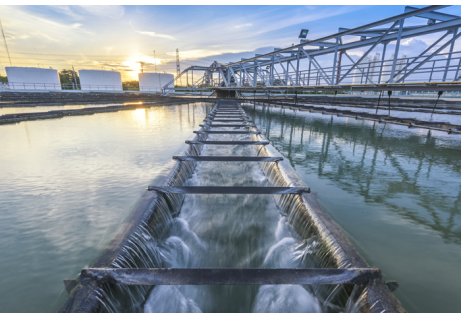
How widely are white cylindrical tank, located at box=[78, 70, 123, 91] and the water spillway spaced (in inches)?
2200

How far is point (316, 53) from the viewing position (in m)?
15.2

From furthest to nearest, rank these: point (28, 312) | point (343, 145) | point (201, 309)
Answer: point (343, 145) → point (201, 309) → point (28, 312)

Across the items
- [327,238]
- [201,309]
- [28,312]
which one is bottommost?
[201,309]

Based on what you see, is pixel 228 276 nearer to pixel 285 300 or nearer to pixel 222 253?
pixel 285 300

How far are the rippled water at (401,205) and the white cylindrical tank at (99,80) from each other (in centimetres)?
5481

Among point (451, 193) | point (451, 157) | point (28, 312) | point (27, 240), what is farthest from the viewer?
point (451, 157)

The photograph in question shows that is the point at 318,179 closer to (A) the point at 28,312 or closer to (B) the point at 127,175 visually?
(B) the point at 127,175

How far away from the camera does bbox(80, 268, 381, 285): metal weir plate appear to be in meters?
1.79

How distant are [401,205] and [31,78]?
5876cm

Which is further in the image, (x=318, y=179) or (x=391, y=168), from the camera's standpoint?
(x=391, y=168)

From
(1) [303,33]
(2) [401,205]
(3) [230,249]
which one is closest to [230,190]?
(3) [230,249]

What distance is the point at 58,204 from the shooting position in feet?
11.3

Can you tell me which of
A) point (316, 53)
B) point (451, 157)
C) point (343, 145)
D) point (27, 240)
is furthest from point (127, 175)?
point (316, 53)
